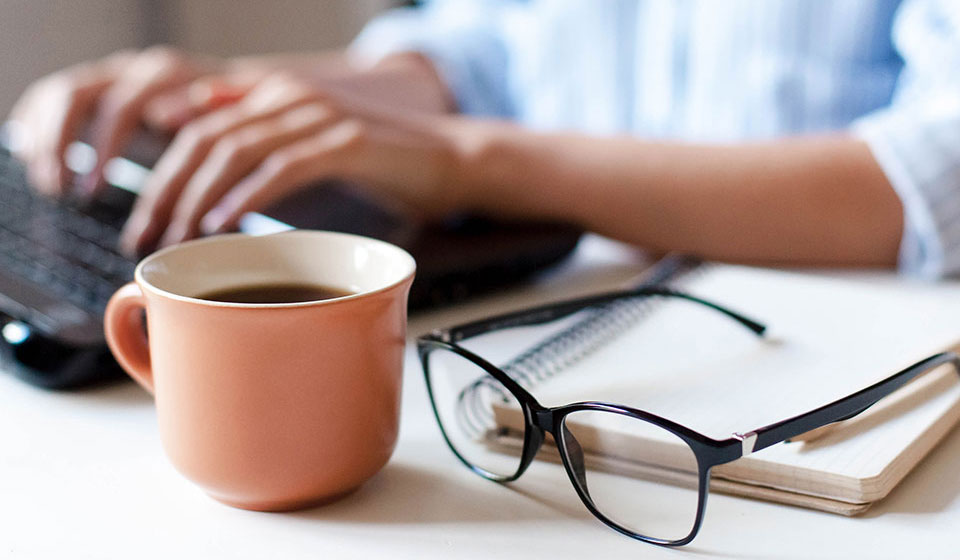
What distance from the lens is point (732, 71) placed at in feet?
2.88

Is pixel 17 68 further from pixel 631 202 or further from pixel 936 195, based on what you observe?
pixel 936 195

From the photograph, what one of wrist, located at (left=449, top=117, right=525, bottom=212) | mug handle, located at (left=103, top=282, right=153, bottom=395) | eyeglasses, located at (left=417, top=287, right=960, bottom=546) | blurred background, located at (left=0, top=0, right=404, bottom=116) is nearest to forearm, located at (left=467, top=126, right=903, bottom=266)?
wrist, located at (left=449, top=117, right=525, bottom=212)

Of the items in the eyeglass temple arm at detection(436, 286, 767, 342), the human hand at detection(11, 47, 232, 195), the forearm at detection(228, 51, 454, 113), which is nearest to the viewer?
the eyeglass temple arm at detection(436, 286, 767, 342)

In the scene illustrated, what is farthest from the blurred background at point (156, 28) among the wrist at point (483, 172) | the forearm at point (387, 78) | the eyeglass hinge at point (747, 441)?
the eyeglass hinge at point (747, 441)

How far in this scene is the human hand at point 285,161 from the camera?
2.09 feet

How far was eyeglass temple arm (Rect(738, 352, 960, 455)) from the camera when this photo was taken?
0.34 metres

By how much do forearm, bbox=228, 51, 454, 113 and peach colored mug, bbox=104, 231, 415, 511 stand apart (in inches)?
23.4

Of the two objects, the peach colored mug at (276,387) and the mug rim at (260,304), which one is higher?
the mug rim at (260,304)

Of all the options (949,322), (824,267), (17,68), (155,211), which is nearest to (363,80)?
(155,211)

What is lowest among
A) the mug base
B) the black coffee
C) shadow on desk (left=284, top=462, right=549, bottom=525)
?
shadow on desk (left=284, top=462, right=549, bottom=525)

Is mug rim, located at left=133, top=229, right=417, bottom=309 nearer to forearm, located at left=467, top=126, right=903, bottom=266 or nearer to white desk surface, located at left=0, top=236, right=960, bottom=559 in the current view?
white desk surface, located at left=0, top=236, right=960, bottom=559

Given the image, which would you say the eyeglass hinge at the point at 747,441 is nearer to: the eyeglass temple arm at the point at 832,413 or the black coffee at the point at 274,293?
the eyeglass temple arm at the point at 832,413

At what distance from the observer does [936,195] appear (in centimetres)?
64

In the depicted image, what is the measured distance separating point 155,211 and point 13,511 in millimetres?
324
